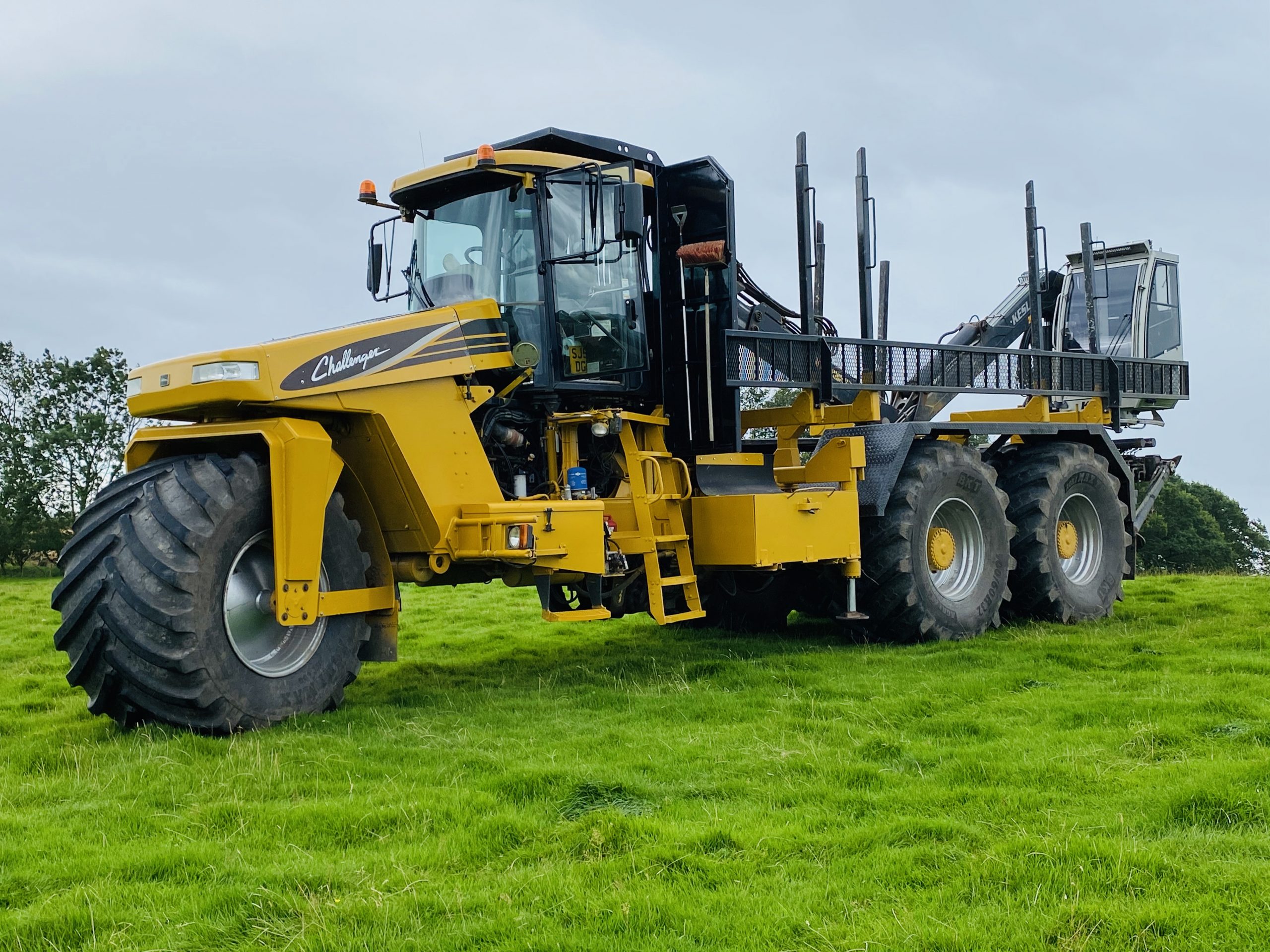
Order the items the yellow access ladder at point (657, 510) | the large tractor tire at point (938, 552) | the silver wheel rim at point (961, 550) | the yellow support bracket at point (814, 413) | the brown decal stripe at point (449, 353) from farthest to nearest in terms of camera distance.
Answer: the silver wheel rim at point (961, 550), the yellow support bracket at point (814, 413), the large tractor tire at point (938, 552), the yellow access ladder at point (657, 510), the brown decal stripe at point (449, 353)

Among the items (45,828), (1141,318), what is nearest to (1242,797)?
(45,828)

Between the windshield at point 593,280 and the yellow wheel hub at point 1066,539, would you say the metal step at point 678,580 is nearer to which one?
the windshield at point 593,280

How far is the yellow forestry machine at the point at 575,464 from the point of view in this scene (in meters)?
6.49

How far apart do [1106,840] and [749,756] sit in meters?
1.89

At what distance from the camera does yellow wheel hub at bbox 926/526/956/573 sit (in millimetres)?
10289

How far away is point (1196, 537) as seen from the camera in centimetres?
3709

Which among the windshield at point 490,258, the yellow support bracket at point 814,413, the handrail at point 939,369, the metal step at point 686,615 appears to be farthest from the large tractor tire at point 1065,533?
the windshield at point 490,258

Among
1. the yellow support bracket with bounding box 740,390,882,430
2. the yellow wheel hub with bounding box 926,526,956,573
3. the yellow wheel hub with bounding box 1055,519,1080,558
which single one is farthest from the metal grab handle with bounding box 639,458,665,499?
the yellow wheel hub with bounding box 1055,519,1080,558

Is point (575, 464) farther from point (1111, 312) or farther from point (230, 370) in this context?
point (1111, 312)

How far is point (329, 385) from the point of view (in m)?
6.93

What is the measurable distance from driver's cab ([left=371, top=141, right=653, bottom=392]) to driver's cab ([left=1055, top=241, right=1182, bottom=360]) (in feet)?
27.5

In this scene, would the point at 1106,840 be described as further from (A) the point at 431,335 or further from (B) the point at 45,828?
(A) the point at 431,335

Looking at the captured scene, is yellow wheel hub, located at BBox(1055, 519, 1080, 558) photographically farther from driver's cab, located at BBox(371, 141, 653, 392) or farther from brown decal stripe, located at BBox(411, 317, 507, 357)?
brown decal stripe, located at BBox(411, 317, 507, 357)

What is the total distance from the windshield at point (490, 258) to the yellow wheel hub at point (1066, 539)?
5.86m
